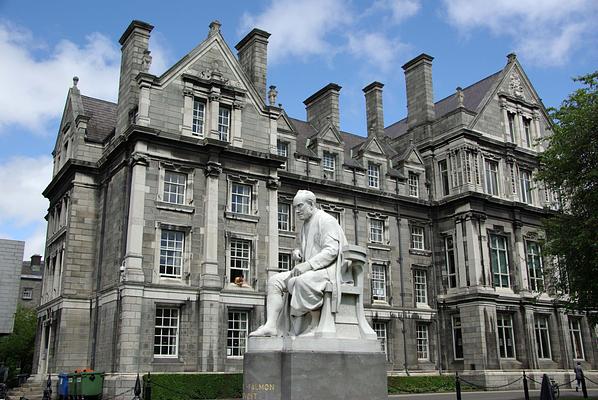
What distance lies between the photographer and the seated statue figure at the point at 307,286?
34.2ft

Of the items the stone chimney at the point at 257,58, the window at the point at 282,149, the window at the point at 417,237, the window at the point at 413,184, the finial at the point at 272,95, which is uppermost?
the stone chimney at the point at 257,58

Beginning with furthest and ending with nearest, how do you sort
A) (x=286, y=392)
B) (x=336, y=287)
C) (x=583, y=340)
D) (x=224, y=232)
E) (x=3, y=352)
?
1. (x=3, y=352)
2. (x=583, y=340)
3. (x=224, y=232)
4. (x=336, y=287)
5. (x=286, y=392)

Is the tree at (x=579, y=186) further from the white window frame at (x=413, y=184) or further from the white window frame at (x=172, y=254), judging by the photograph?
the white window frame at (x=172, y=254)

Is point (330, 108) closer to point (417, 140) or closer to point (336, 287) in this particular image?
point (417, 140)

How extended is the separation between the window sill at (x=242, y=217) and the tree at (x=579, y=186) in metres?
12.8

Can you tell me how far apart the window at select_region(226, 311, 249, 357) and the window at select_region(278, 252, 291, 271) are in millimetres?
4652

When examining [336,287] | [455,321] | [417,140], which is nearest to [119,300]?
[336,287]

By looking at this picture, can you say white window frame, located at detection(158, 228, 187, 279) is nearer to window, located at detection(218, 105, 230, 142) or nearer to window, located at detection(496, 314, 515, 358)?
window, located at detection(218, 105, 230, 142)

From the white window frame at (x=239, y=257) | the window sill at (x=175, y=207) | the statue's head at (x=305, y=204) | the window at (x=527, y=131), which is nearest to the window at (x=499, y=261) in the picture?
the window at (x=527, y=131)

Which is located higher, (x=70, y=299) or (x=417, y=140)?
(x=417, y=140)

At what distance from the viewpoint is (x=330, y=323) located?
10367 mm

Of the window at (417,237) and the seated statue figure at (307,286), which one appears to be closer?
the seated statue figure at (307,286)

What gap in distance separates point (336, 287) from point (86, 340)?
68.8ft

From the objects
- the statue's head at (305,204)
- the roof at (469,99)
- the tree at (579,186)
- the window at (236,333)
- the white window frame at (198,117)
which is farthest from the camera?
the roof at (469,99)
